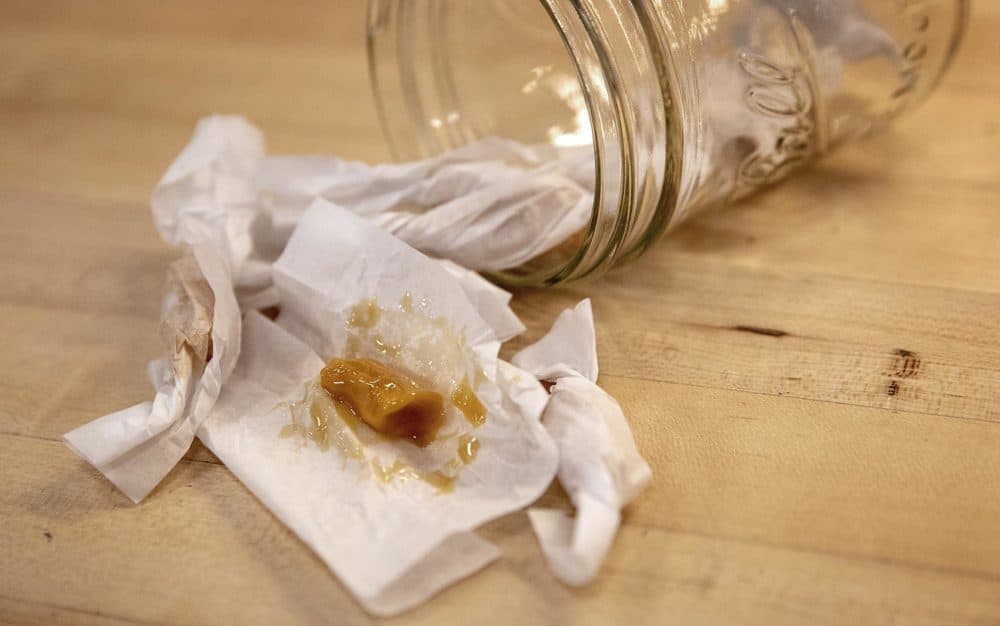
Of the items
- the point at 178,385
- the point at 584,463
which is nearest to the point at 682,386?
the point at 584,463

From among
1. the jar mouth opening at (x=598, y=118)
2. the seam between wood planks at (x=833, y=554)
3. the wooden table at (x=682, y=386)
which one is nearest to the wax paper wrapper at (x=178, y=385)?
the wooden table at (x=682, y=386)

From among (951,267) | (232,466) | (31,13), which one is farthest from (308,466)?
(31,13)

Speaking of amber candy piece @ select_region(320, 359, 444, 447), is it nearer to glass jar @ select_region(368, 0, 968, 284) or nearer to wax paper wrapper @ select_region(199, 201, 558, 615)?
wax paper wrapper @ select_region(199, 201, 558, 615)

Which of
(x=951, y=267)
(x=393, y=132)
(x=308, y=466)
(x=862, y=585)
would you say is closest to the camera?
(x=862, y=585)

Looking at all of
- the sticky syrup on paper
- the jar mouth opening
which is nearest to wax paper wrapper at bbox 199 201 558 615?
the sticky syrup on paper

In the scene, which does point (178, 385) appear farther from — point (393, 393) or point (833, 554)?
point (833, 554)

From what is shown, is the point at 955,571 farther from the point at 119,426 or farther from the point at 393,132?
the point at 393,132
